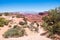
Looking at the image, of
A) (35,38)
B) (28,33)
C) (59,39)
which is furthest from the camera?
(28,33)

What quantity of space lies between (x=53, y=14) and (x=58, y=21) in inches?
35.5

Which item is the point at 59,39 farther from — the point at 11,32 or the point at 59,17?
the point at 11,32

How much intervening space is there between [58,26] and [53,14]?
1605 millimetres

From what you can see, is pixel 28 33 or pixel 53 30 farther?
pixel 28 33

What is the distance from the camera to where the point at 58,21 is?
16266 millimetres

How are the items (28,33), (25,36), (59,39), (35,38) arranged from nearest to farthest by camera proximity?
(59,39), (35,38), (25,36), (28,33)

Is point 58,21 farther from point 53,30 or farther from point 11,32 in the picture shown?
point 11,32

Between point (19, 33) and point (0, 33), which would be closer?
point (19, 33)

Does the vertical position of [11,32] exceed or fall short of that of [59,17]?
it falls short

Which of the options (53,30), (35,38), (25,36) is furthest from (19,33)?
(53,30)

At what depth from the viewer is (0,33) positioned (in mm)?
17516

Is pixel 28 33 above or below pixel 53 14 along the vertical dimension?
below

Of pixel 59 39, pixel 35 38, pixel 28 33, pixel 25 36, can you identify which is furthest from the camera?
pixel 28 33

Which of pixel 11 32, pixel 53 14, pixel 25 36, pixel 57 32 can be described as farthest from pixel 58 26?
pixel 11 32
